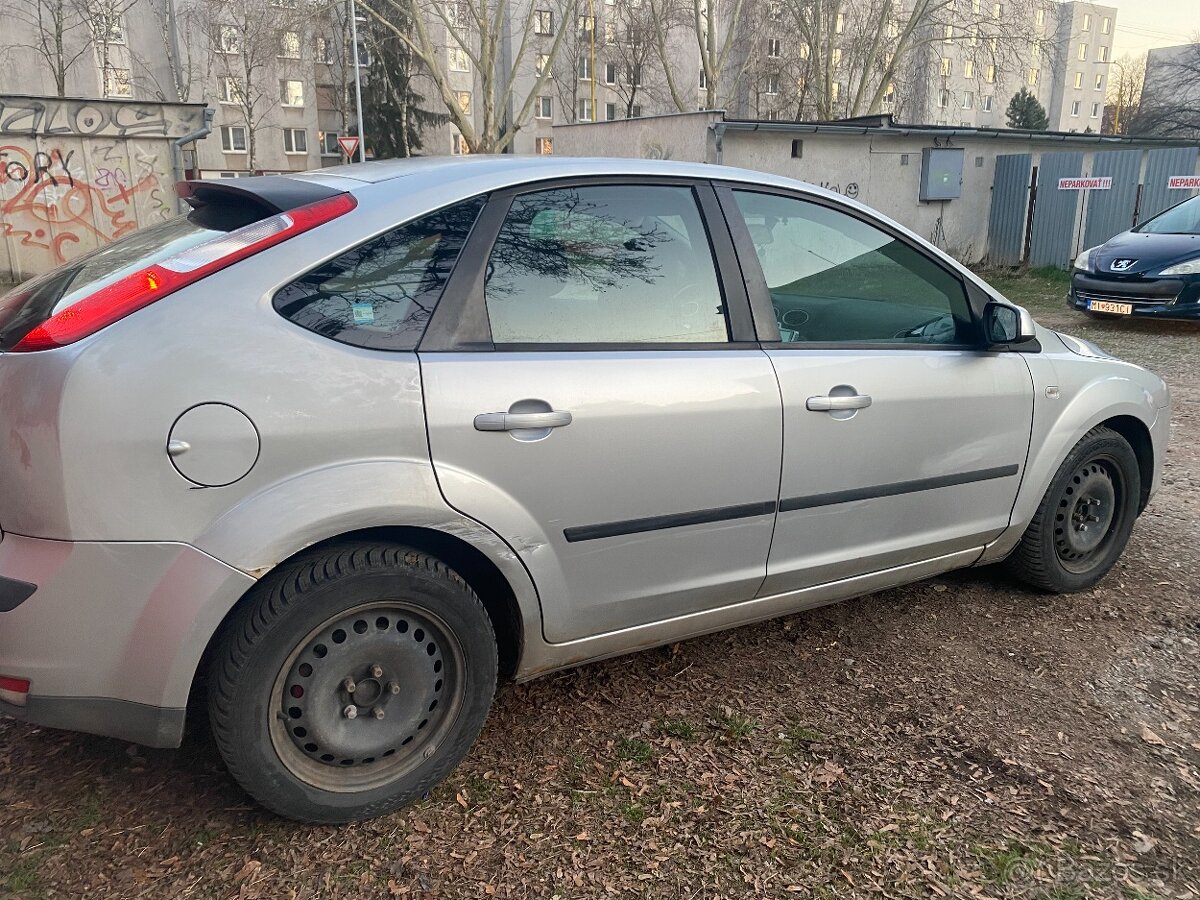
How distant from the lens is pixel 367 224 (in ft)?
7.43

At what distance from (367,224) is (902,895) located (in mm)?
2085

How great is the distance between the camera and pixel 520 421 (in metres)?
2.29

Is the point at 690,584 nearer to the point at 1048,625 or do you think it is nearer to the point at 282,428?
the point at 282,428

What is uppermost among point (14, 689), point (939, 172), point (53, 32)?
point (53, 32)

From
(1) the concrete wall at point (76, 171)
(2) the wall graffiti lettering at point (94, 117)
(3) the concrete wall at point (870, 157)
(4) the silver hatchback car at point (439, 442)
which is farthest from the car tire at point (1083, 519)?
(2) the wall graffiti lettering at point (94, 117)

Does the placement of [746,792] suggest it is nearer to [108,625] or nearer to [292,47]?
[108,625]

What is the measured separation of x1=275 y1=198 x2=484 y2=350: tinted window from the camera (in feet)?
7.09

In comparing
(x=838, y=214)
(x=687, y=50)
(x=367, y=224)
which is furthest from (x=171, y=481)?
(x=687, y=50)

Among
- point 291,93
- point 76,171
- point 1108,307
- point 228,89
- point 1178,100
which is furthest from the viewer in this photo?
point 291,93

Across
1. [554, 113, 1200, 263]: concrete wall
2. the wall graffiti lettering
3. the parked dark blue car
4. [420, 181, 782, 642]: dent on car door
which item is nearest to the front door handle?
[420, 181, 782, 642]: dent on car door

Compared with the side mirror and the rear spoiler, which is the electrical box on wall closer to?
the side mirror

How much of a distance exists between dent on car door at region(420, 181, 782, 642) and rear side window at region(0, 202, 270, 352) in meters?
0.63

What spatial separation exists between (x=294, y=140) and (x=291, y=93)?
2365mm

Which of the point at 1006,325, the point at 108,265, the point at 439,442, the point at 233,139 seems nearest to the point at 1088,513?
the point at 1006,325
